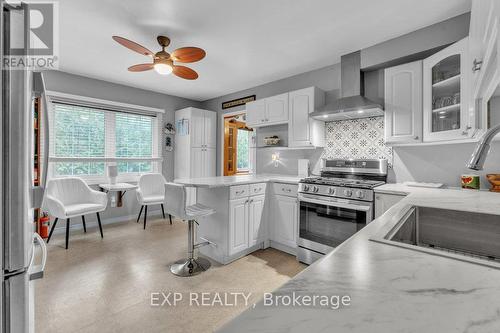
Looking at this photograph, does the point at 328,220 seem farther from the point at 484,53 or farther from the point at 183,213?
the point at 484,53

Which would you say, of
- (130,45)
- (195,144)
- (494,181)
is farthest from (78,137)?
(494,181)

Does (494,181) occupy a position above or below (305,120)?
below

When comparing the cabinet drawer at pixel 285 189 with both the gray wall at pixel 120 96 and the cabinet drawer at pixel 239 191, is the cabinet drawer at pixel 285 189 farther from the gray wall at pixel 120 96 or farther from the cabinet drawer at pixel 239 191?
the gray wall at pixel 120 96

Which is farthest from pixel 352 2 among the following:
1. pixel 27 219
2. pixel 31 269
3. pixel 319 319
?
pixel 31 269

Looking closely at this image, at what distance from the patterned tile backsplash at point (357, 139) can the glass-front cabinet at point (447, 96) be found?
626mm

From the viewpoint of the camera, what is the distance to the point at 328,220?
253 cm

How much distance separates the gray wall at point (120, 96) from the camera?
363 centimetres

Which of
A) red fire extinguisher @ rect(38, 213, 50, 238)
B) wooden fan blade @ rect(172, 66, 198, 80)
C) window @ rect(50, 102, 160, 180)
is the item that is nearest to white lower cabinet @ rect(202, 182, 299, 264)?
wooden fan blade @ rect(172, 66, 198, 80)

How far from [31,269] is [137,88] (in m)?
4.10

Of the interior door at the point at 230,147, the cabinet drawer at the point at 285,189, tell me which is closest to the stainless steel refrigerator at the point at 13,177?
the cabinet drawer at the point at 285,189

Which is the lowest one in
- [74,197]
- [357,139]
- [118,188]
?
[74,197]

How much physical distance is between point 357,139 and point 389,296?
285 cm

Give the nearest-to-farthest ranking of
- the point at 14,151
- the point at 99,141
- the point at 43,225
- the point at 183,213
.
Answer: the point at 14,151
the point at 183,213
the point at 43,225
the point at 99,141

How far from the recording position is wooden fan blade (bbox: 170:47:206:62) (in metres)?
2.27
